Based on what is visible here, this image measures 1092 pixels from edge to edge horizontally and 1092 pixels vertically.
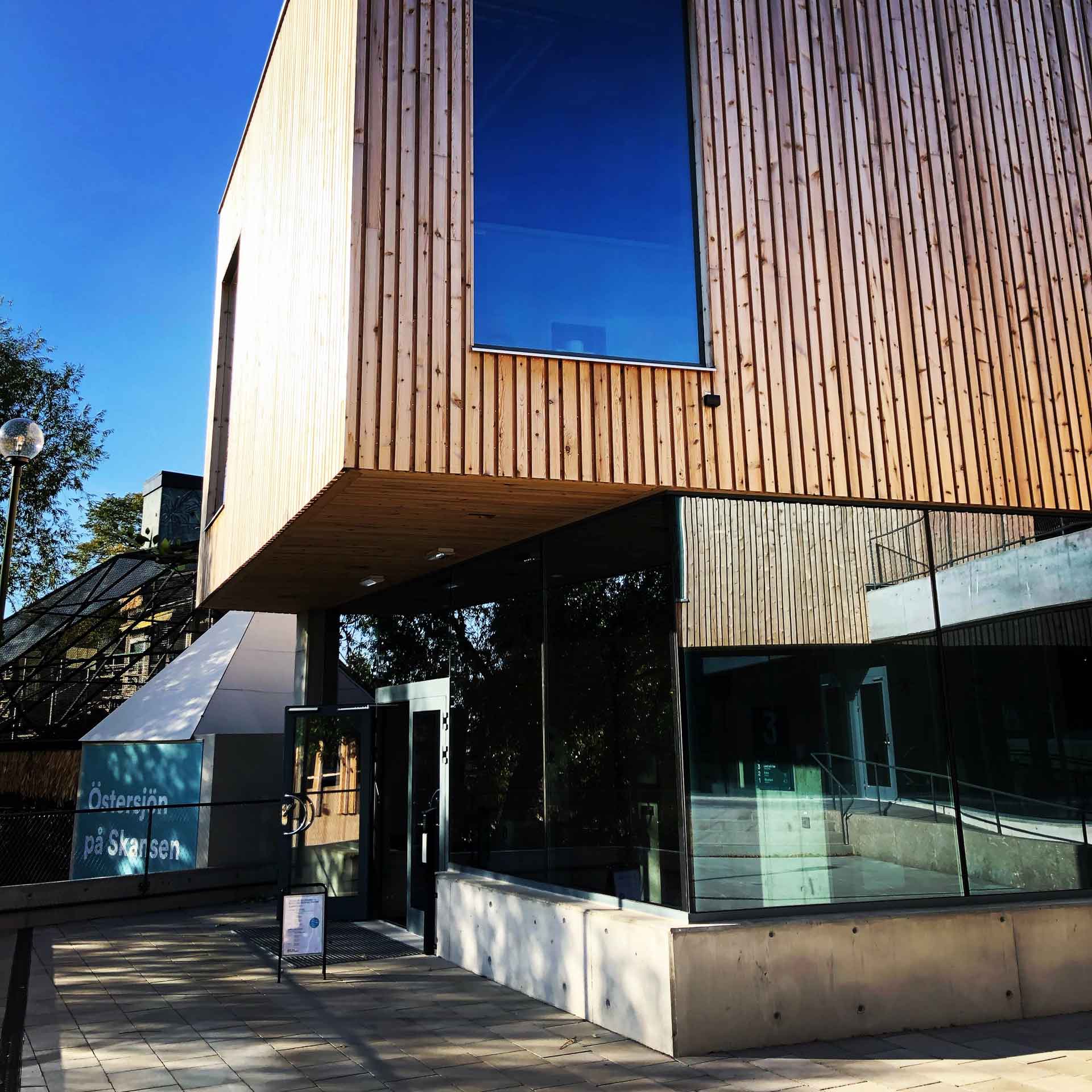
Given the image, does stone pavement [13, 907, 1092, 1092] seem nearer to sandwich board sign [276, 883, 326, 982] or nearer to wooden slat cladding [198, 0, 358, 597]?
sandwich board sign [276, 883, 326, 982]

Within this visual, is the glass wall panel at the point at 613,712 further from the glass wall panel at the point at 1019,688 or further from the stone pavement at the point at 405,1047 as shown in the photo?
the glass wall panel at the point at 1019,688

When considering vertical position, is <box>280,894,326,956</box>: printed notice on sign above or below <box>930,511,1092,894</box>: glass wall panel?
below

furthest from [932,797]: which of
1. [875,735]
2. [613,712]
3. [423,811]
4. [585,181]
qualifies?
[585,181]

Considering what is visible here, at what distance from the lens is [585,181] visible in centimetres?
815

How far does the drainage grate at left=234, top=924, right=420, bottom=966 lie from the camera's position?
386 inches

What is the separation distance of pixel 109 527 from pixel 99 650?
17.8 m

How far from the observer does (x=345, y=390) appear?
23.0 ft

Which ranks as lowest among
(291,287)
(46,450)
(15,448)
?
(15,448)

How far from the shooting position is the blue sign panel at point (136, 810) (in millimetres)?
14797

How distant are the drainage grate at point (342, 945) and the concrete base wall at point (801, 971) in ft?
7.17

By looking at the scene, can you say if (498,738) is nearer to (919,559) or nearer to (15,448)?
(919,559)

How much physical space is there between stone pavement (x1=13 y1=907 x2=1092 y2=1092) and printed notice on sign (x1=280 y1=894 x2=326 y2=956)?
0.97 ft

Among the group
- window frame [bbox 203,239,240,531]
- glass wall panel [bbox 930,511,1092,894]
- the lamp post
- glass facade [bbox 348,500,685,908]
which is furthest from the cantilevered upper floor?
window frame [bbox 203,239,240,531]

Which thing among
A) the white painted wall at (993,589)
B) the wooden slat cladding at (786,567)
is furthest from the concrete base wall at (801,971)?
the white painted wall at (993,589)
